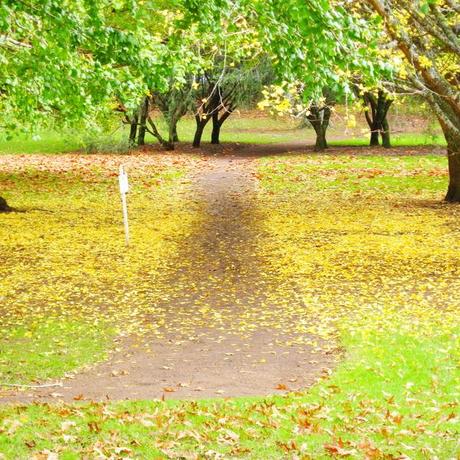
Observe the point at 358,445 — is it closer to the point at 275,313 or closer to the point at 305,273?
the point at 275,313

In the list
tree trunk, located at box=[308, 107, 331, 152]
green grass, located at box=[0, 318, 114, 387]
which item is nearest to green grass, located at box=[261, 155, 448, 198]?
tree trunk, located at box=[308, 107, 331, 152]

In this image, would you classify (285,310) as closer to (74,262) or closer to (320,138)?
(74,262)

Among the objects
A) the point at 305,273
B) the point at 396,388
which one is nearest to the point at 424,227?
the point at 305,273

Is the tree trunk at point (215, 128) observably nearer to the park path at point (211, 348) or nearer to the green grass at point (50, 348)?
the park path at point (211, 348)

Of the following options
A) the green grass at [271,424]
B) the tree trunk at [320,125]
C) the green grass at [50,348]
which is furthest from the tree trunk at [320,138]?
the green grass at [271,424]

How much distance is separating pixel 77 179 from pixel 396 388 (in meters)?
23.2

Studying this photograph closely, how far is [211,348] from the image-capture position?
1118cm

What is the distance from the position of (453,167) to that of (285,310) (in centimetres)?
1185

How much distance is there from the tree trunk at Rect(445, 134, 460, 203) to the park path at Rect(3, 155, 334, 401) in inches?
278

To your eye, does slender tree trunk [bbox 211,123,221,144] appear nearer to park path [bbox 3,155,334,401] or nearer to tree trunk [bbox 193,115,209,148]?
tree trunk [bbox 193,115,209,148]

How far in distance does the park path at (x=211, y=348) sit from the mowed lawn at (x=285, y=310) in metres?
0.43

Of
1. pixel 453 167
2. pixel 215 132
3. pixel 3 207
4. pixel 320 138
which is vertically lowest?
pixel 3 207

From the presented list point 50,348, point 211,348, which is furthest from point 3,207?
point 211,348

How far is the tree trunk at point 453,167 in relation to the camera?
21875 mm
